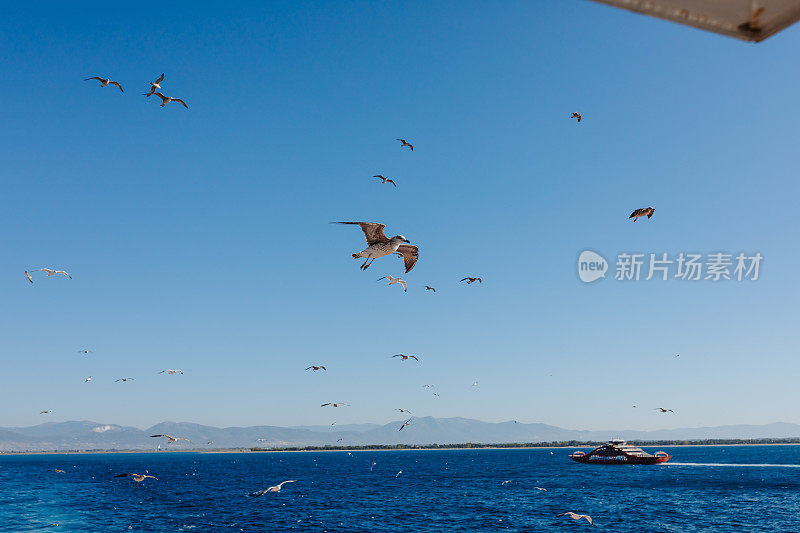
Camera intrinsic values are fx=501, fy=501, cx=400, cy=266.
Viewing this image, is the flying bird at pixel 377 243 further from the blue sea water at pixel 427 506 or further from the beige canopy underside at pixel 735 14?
the blue sea water at pixel 427 506

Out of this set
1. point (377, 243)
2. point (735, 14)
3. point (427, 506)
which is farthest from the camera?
point (427, 506)

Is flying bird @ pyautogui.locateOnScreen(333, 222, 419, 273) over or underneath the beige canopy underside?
over

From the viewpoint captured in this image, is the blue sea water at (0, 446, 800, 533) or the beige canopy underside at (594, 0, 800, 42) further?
the blue sea water at (0, 446, 800, 533)

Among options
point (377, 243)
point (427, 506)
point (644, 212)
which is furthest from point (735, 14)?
point (427, 506)

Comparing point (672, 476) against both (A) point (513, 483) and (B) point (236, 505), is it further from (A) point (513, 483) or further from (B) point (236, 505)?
(B) point (236, 505)

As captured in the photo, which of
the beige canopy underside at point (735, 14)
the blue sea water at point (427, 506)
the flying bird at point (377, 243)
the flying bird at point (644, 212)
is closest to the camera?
the beige canopy underside at point (735, 14)

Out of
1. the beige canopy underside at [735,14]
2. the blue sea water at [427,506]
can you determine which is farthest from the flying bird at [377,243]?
the blue sea water at [427,506]

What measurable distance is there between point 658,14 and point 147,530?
58636 millimetres

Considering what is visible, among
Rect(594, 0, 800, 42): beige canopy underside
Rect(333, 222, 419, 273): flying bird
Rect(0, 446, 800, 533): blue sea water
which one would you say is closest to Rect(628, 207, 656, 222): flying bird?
Rect(333, 222, 419, 273): flying bird

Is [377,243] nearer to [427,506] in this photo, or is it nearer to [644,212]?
[644,212]

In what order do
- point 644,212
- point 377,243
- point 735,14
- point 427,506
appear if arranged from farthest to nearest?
1. point 427,506
2. point 644,212
3. point 377,243
4. point 735,14

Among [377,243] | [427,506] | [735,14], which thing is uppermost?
[377,243]

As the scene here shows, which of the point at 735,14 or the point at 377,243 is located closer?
the point at 735,14

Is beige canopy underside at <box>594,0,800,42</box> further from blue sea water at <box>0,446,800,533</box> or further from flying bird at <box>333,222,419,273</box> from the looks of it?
blue sea water at <box>0,446,800,533</box>
